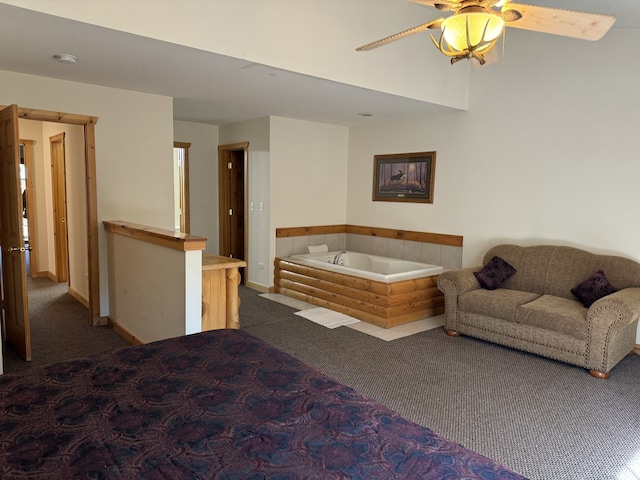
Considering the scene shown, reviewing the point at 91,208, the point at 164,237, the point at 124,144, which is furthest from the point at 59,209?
the point at 164,237

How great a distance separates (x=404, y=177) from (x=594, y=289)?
287cm

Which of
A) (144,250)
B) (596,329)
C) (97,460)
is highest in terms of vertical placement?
(144,250)

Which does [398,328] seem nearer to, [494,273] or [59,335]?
[494,273]

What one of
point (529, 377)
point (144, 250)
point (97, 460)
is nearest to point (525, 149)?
point (529, 377)

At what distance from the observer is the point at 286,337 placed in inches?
175

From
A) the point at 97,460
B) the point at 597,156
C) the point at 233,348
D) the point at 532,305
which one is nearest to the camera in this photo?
the point at 97,460

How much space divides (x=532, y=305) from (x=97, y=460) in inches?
149

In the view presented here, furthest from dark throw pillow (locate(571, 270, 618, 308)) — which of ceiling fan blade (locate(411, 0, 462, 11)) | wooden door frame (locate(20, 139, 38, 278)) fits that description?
wooden door frame (locate(20, 139, 38, 278))

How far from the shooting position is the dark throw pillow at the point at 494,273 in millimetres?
4646

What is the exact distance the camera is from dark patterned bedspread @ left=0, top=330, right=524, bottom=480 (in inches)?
50.7

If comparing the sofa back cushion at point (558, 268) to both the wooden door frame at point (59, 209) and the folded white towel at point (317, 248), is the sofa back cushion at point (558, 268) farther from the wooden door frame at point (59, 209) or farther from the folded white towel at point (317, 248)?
the wooden door frame at point (59, 209)

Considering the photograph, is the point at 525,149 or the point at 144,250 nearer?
the point at 144,250

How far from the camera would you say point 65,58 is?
350 centimetres

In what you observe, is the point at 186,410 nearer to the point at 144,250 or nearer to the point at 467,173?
the point at 144,250
